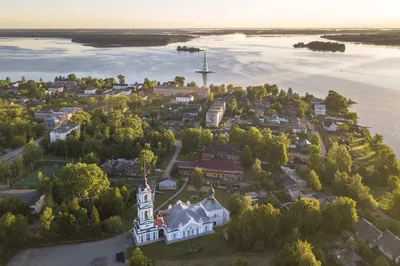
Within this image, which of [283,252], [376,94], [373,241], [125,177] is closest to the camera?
[283,252]

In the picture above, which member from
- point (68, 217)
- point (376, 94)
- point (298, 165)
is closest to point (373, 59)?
point (376, 94)

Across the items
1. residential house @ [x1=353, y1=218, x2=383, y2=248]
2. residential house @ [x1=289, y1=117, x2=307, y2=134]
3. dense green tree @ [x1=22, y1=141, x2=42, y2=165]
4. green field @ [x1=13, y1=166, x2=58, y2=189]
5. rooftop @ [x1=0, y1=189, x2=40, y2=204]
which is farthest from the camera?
residential house @ [x1=289, y1=117, x2=307, y2=134]

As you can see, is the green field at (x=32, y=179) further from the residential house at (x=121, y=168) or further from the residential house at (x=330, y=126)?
the residential house at (x=330, y=126)

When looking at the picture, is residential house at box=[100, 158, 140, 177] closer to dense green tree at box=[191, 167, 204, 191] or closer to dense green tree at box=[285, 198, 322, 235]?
dense green tree at box=[191, 167, 204, 191]

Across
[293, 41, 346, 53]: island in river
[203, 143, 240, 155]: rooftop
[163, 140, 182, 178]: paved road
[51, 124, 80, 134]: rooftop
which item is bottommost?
[163, 140, 182, 178]: paved road

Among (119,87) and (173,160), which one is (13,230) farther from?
(119,87)

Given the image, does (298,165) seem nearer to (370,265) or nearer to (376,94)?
(370,265)

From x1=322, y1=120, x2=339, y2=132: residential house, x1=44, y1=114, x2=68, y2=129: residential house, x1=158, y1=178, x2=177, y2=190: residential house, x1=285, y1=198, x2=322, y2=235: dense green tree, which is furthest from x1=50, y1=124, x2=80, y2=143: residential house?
x1=322, y1=120, x2=339, y2=132: residential house
